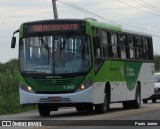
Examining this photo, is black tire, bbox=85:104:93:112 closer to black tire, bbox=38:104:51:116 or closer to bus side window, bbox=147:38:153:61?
black tire, bbox=38:104:51:116

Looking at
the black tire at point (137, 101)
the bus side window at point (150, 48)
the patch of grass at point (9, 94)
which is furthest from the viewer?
the bus side window at point (150, 48)

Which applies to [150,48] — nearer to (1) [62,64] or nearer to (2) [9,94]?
(2) [9,94]

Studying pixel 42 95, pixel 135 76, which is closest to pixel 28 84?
pixel 42 95

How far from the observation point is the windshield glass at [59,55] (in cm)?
2441

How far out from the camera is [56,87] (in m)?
24.4

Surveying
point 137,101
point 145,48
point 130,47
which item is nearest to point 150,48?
point 145,48

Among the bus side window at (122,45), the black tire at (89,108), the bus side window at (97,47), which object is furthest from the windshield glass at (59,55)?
the bus side window at (122,45)

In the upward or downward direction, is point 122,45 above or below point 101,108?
above

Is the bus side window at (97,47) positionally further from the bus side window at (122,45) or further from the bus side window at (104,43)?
the bus side window at (122,45)

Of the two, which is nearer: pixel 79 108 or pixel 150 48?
pixel 79 108

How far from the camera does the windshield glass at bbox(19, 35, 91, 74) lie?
80.1 ft

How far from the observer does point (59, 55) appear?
962 inches

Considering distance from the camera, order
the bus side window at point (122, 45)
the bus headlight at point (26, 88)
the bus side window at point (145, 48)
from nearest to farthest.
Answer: the bus headlight at point (26, 88) → the bus side window at point (122, 45) → the bus side window at point (145, 48)

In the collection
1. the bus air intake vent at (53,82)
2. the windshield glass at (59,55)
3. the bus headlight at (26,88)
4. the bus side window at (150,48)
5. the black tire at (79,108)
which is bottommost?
the black tire at (79,108)
